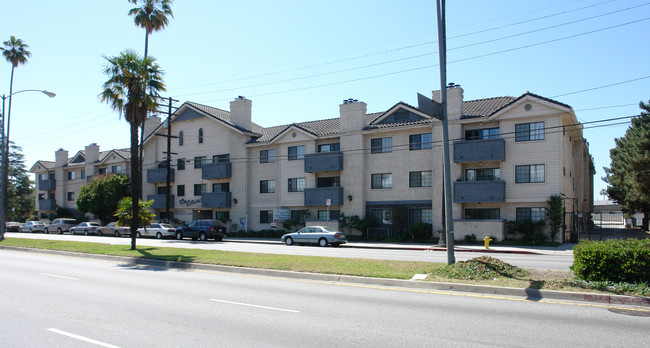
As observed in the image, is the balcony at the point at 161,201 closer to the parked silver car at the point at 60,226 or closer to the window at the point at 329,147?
the parked silver car at the point at 60,226

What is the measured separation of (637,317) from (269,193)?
34577mm

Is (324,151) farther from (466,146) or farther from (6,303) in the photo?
(6,303)

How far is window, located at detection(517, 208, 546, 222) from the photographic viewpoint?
96.4 feet

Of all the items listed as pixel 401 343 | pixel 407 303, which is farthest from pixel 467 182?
pixel 401 343

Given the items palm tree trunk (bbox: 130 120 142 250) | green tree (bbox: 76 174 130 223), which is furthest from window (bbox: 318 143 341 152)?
green tree (bbox: 76 174 130 223)

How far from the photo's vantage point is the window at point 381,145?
1379 inches

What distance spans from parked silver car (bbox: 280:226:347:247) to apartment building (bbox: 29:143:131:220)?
31.2 m

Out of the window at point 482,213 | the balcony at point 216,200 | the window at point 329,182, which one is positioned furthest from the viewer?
the balcony at point 216,200

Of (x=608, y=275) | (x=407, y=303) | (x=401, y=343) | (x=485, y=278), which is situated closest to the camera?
(x=401, y=343)

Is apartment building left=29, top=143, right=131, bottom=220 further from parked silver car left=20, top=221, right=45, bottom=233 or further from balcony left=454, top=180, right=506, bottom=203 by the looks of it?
balcony left=454, top=180, right=506, bottom=203

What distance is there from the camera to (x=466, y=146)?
3080 cm

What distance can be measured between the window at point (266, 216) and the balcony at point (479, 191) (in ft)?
54.5

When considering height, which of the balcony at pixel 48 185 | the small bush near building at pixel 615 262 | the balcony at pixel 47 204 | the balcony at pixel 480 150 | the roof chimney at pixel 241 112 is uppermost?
the roof chimney at pixel 241 112

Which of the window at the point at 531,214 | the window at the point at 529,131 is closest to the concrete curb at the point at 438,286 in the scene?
the window at the point at 529,131
